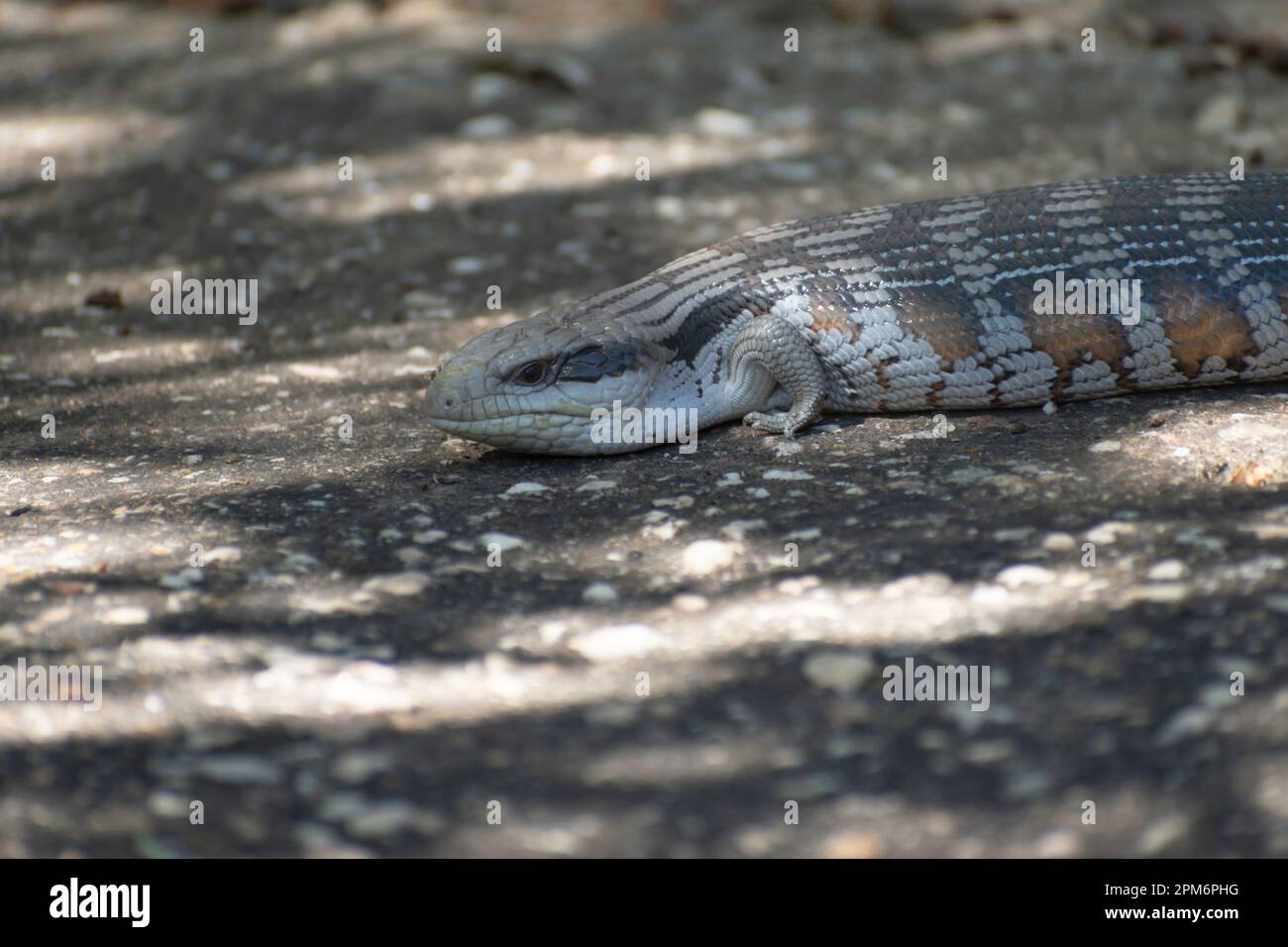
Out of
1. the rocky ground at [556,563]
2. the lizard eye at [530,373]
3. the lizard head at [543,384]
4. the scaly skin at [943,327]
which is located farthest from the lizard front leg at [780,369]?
the lizard eye at [530,373]

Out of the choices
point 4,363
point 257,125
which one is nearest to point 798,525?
point 4,363

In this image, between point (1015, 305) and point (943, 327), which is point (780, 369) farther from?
point (1015, 305)

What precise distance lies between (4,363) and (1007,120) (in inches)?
228

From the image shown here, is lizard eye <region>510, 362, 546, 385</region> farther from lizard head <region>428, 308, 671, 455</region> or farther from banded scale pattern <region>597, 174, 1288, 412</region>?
banded scale pattern <region>597, 174, 1288, 412</region>

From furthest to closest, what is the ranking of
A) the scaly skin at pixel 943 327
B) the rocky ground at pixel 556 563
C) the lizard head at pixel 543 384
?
the scaly skin at pixel 943 327
the lizard head at pixel 543 384
the rocky ground at pixel 556 563

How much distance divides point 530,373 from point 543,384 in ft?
0.19

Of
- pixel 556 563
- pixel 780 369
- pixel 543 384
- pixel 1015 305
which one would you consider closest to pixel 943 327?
pixel 1015 305

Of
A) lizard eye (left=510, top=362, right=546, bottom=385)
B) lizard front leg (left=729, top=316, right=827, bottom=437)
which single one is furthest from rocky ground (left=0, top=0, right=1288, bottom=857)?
lizard eye (left=510, top=362, right=546, bottom=385)

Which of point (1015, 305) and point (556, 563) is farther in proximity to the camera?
point (1015, 305)

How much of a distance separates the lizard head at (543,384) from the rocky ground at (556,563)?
6.8 inches

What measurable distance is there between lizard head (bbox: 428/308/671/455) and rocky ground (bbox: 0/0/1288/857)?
172mm

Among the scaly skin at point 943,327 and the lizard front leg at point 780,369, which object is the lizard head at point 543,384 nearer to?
the scaly skin at point 943,327

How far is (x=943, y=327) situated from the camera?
4.86 metres

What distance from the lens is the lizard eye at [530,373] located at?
4641 mm
